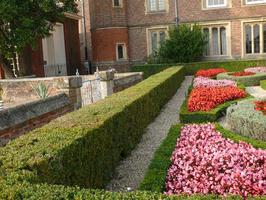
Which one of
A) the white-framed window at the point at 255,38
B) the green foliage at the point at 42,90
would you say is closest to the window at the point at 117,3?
the white-framed window at the point at 255,38

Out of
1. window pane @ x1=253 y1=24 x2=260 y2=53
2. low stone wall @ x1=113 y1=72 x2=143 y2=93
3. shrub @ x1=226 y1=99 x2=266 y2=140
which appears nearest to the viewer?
shrub @ x1=226 y1=99 x2=266 y2=140

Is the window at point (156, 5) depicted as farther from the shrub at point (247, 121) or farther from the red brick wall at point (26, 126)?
the shrub at point (247, 121)

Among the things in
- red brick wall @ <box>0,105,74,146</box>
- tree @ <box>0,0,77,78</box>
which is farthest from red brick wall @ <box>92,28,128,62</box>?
red brick wall @ <box>0,105,74,146</box>

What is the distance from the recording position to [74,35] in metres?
27.4

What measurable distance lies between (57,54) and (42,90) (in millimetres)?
13689

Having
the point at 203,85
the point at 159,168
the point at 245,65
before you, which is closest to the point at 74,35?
the point at 245,65

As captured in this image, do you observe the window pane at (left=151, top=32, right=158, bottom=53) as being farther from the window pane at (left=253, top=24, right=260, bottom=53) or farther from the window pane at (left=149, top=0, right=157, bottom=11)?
the window pane at (left=253, top=24, right=260, bottom=53)

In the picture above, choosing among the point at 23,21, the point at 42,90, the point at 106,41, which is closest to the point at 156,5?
the point at 106,41

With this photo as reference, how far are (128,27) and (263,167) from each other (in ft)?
86.3

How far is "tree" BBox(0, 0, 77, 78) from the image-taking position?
1656 cm

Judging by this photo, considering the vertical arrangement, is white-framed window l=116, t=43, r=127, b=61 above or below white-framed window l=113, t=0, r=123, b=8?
below

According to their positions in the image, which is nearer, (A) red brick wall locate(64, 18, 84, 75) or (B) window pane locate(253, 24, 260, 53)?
(A) red brick wall locate(64, 18, 84, 75)

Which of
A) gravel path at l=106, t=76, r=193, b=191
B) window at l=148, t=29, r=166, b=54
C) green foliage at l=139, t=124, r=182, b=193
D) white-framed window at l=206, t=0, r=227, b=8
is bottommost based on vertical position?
gravel path at l=106, t=76, r=193, b=191

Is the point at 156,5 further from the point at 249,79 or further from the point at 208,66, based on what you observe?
the point at 249,79
